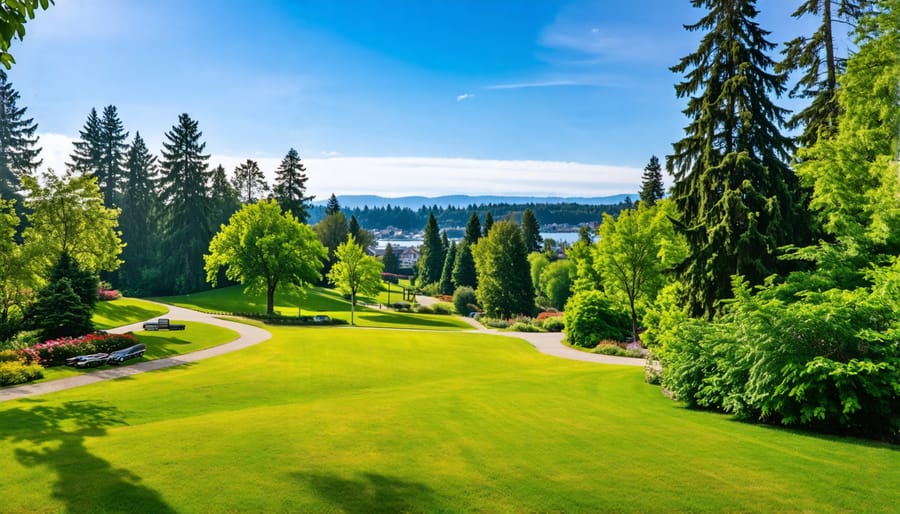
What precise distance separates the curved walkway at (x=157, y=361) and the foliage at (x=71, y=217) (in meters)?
6.68

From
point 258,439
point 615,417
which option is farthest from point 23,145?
point 615,417

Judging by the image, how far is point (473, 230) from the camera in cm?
→ 8806

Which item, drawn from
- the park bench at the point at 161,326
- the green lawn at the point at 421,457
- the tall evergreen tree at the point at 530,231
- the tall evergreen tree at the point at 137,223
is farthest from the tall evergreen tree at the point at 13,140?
the tall evergreen tree at the point at 530,231

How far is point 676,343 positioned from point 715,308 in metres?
2.54

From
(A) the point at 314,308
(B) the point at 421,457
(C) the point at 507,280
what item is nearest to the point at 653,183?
(C) the point at 507,280

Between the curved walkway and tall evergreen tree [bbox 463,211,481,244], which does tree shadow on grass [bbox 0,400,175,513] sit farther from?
tall evergreen tree [bbox 463,211,481,244]

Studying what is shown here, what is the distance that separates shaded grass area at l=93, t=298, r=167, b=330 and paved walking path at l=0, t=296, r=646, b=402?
1.23m

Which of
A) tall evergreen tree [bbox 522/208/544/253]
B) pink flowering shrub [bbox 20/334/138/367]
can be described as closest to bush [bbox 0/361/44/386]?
pink flowering shrub [bbox 20/334/138/367]

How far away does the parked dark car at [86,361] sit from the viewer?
25.1 m

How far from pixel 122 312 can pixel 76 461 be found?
4380 centimetres

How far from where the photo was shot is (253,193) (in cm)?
9556

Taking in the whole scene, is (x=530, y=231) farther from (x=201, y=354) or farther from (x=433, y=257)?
(x=201, y=354)

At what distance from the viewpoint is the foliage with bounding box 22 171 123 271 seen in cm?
3703

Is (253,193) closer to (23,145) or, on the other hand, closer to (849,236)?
(23,145)
